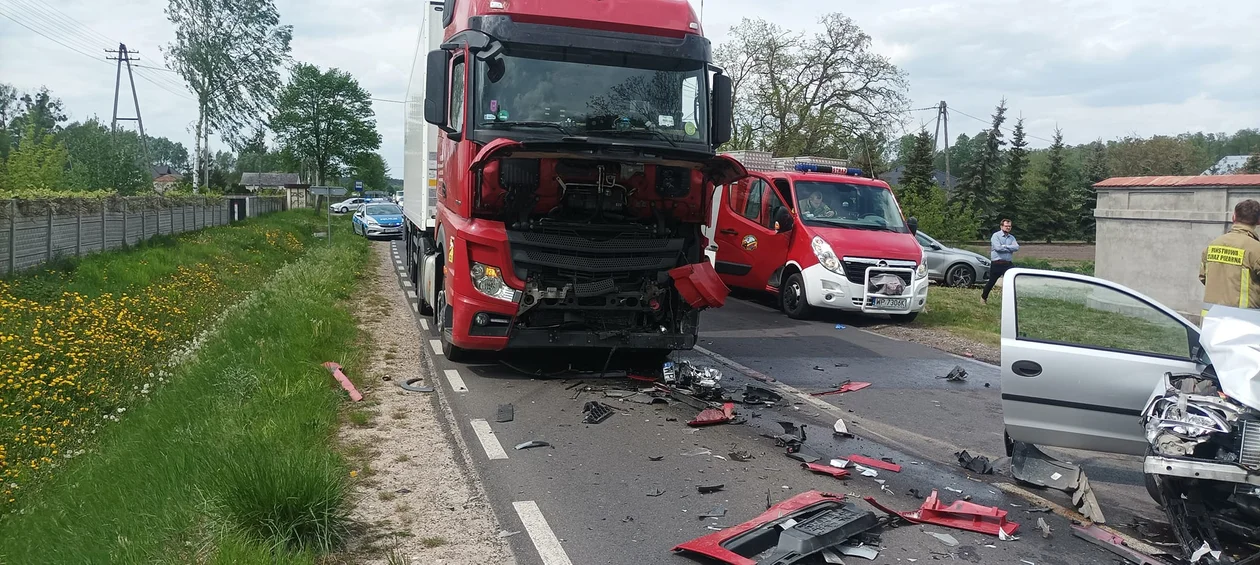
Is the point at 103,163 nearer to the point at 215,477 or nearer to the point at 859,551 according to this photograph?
the point at 215,477

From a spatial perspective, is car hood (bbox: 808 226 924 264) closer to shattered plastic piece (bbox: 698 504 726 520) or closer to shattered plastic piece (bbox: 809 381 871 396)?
shattered plastic piece (bbox: 809 381 871 396)

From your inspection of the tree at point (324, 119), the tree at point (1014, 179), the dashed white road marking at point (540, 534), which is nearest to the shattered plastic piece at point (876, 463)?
the dashed white road marking at point (540, 534)

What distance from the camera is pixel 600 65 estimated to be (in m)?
8.00

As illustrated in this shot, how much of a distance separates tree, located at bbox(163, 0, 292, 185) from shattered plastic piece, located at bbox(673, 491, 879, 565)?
5178cm

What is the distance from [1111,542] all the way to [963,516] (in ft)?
2.37

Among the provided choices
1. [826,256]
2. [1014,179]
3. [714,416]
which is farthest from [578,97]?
[1014,179]

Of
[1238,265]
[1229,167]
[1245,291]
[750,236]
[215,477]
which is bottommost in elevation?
[215,477]

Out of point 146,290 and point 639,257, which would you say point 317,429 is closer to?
point 639,257

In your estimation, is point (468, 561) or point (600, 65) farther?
point (600, 65)

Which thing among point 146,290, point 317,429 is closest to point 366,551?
point 317,429

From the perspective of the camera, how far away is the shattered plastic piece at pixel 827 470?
5730mm

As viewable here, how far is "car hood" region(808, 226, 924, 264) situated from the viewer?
41.8 feet

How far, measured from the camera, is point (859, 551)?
443 centimetres

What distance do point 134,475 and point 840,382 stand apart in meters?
6.17
